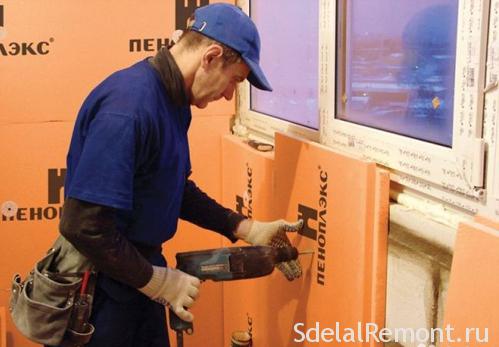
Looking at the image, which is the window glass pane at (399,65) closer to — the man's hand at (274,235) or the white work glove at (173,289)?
the man's hand at (274,235)

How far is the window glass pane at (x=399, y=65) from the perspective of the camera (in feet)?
4.59

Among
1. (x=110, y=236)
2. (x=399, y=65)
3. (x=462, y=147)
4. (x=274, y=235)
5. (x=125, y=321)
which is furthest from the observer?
(x=274, y=235)

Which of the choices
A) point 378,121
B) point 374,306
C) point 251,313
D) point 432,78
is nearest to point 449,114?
point 432,78

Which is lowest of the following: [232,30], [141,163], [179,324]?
[179,324]

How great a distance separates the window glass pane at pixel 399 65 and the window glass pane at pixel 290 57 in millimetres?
235

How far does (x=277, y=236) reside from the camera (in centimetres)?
197

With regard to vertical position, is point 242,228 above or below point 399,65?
below

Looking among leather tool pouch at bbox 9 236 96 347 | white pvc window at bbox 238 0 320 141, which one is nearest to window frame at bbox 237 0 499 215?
white pvc window at bbox 238 0 320 141

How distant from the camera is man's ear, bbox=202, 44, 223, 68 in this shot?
1.55 metres

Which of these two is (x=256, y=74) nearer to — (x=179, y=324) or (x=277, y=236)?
(x=277, y=236)

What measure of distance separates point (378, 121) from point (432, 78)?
278mm

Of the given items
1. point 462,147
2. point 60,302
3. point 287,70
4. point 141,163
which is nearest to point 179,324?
point 60,302

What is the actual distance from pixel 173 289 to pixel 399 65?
806mm

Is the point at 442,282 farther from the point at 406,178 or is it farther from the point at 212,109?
the point at 212,109
